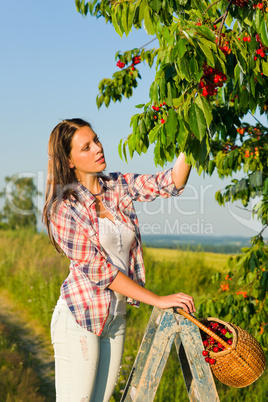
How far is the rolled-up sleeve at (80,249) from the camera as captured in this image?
6.91ft

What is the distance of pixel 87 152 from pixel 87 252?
1.65ft

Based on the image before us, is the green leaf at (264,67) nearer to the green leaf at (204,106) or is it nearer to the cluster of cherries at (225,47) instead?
the cluster of cherries at (225,47)

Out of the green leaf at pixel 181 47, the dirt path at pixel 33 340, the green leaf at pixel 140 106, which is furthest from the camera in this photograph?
the dirt path at pixel 33 340

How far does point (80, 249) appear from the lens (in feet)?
7.05

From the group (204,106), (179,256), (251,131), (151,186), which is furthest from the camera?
(179,256)

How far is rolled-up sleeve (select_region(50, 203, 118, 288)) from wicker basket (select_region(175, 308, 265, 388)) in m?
0.36

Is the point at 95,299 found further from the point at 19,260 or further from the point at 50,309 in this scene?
the point at 19,260

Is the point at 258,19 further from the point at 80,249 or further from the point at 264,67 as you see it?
the point at 80,249

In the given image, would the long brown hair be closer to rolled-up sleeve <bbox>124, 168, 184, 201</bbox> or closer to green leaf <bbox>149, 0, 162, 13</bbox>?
rolled-up sleeve <bbox>124, 168, 184, 201</bbox>

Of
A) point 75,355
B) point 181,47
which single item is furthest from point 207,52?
point 75,355

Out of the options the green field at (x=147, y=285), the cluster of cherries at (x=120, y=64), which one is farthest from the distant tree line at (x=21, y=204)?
the cluster of cherries at (x=120, y=64)

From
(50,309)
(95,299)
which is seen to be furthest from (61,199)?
(50,309)

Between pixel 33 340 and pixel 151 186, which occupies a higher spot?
pixel 151 186

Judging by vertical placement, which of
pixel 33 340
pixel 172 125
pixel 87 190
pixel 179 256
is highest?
pixel 172 125
